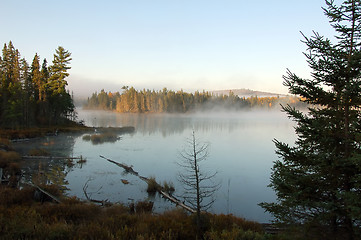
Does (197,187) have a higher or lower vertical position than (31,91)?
lower

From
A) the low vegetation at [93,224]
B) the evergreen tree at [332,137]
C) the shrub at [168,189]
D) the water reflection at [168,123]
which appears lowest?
the shrub at [168,189]

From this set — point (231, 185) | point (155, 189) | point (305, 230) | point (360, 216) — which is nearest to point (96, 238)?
point (305, 230)

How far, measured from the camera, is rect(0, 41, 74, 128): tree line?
131ft

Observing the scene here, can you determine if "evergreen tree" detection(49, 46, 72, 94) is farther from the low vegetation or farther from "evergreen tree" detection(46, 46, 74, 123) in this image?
the low vegetation

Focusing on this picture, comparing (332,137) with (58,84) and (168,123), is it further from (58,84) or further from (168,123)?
(168,123)

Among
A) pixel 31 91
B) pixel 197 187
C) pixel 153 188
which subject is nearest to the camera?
pixel 197 187

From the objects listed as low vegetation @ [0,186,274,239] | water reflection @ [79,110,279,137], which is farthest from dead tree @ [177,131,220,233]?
water reflection @ [79,110,279,137]

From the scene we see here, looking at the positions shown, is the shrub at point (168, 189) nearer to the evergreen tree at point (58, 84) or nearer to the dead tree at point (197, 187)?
the dead tree at point (197, 187)

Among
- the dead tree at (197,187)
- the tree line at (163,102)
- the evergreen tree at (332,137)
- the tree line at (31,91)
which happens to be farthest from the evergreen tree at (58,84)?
the tree line at (163,102)

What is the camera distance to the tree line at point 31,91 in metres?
40.0

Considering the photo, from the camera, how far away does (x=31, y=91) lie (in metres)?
47.7

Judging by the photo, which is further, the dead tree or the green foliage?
the green foliage

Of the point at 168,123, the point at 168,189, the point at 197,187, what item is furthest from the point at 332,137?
the point at 168,123

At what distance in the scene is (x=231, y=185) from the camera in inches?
617
